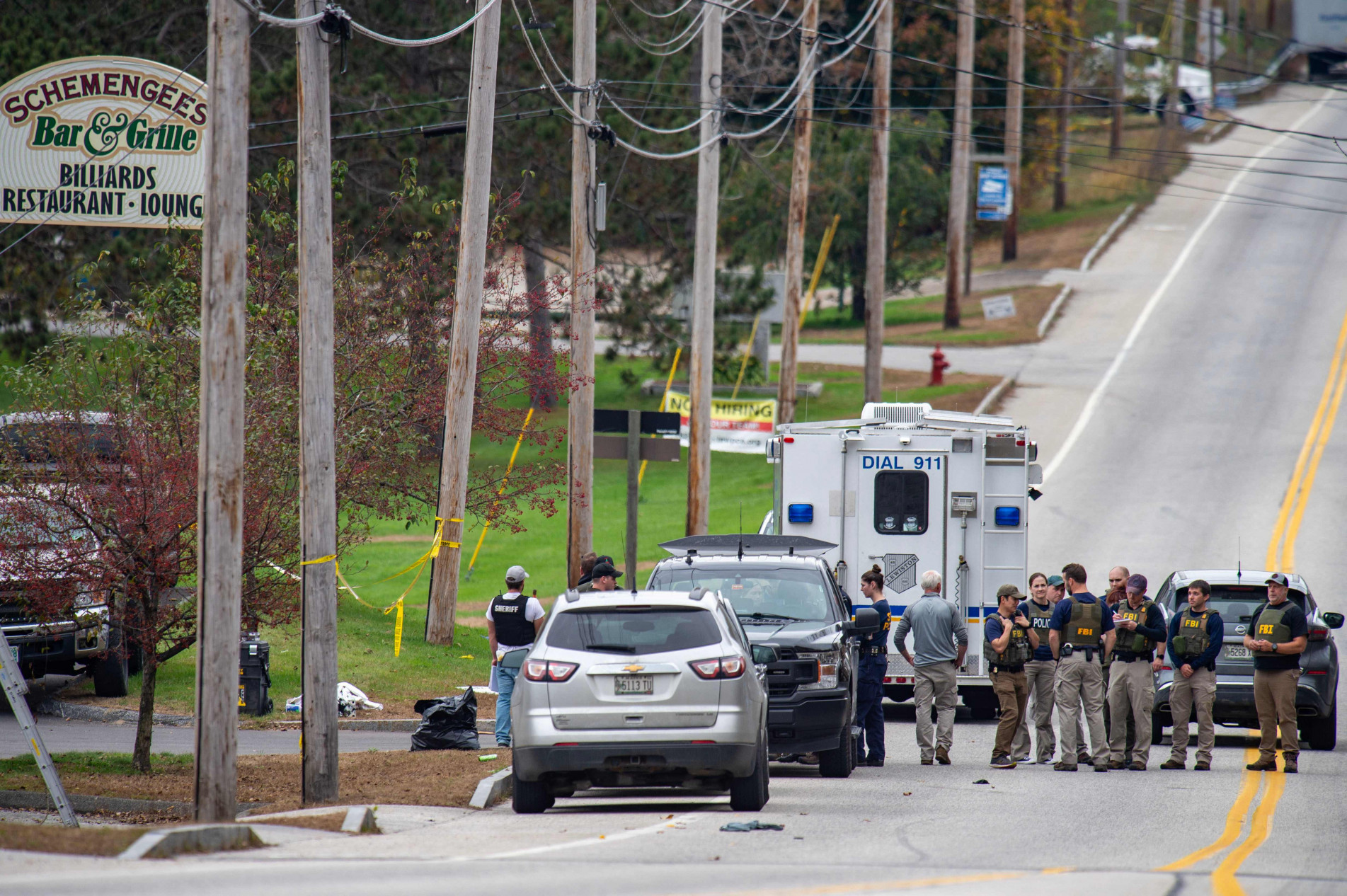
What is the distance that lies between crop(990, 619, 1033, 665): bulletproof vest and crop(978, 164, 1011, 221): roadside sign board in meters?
37.3

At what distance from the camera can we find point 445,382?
2253 centimetres

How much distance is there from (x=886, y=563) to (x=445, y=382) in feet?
23.5

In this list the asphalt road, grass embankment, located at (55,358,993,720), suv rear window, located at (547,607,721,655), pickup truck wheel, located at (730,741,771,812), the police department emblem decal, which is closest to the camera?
the asphalt road

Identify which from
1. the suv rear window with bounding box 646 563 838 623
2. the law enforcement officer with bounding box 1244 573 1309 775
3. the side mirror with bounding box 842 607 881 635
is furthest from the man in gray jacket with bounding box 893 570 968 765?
the law enforcement officer with bounding box 1244 573 1309 775

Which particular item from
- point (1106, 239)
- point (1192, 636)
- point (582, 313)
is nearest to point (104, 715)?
point (582, 313)

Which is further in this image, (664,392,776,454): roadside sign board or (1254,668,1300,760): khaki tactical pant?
(664,392,776,454): roadside sign board

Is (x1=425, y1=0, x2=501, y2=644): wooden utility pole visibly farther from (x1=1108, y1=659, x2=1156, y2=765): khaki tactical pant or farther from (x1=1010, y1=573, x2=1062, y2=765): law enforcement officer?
(x1=1108, y1=659, x2=1156, y2=765): khaki tactical pant

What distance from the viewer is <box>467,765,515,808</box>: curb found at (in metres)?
12.1

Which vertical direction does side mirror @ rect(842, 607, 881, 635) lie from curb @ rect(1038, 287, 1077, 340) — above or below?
below

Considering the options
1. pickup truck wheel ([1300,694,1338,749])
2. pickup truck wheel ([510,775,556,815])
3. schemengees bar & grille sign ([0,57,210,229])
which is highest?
schemengees bar & grille sign ([0,57,210,229])

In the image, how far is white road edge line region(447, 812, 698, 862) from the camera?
9336 mm

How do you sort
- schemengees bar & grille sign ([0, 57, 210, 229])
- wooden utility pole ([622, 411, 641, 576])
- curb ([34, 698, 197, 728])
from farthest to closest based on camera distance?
wooden utility pole ([622, 411, 641, 576])
schemengees bar & grille sign ([0, 57, 210, 229])
curb ([34, 698, 197, 728])

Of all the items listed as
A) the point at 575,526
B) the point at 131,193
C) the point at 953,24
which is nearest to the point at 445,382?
the point at 575,526

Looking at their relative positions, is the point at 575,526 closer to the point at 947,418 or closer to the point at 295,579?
the point at 947,418
